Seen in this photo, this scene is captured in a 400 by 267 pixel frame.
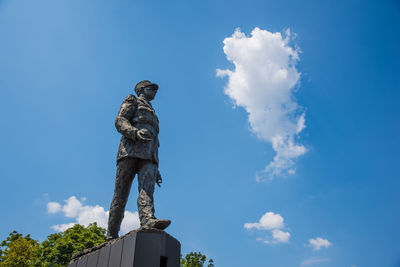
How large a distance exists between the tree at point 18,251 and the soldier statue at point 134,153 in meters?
21.4

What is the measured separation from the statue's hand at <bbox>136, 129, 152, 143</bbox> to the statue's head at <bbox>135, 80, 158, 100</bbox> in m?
0.99

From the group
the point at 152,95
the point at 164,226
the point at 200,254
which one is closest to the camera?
the point at 164,226

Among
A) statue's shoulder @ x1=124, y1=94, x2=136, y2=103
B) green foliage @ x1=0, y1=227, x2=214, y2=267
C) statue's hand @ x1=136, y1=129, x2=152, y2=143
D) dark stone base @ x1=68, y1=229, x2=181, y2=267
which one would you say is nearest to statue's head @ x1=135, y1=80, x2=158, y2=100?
statue's shoulder @ x1=124, y1=94, x2=136, y2=103

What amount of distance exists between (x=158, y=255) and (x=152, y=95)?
11.1 feet

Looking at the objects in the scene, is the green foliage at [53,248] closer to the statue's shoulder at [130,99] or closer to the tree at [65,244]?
the tree at [65,244]

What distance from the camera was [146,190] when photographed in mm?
5598

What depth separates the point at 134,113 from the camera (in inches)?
245

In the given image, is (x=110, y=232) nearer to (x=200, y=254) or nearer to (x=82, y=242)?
(x=82, y=242)

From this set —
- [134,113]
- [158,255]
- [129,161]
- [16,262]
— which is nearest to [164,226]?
[158,255]

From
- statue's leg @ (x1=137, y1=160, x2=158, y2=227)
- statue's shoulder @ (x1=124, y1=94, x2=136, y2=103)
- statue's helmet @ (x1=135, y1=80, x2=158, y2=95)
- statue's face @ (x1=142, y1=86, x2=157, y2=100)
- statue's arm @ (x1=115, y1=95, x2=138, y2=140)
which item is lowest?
statue's leg @ (x1=137, y1=160, x2=158, y2=227)

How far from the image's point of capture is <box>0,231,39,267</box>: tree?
2384 centimetres

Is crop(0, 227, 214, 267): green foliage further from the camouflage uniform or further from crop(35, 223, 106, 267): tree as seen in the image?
the camouflage uniform

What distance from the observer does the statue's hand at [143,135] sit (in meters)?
5.70

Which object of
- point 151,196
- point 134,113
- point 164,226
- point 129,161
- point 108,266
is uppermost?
point 134,113
